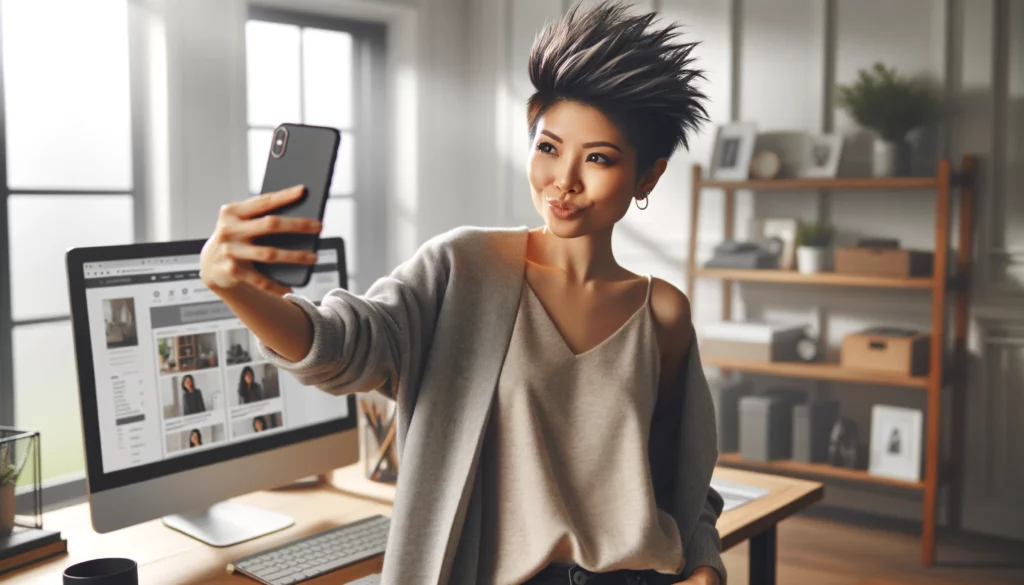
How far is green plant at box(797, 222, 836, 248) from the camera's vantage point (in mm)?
3572

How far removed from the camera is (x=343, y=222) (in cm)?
404

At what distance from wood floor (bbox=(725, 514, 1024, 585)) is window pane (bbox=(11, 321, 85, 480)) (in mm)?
2158

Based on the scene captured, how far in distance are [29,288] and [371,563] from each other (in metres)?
2.04

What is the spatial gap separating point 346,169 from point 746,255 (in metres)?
1.63

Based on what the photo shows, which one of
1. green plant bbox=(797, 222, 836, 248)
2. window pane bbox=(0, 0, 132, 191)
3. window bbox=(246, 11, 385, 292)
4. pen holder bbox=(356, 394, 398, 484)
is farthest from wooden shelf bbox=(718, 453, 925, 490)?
window pane bbox=(0, 0, 132, 191)

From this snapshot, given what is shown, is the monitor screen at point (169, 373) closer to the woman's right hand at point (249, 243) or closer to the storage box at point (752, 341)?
the woman's right hand at point (249, 243)

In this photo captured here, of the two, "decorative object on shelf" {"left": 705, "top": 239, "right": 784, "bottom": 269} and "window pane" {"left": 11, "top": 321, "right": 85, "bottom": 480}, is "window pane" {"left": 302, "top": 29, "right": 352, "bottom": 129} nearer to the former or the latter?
"window pane" {"left": 11, "top": 321, "right": 85, "bottom": 480}

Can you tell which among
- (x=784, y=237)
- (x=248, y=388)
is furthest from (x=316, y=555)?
(x=784, y=237)

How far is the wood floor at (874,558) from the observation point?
10.2 feet

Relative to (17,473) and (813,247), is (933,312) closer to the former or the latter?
(813,247)

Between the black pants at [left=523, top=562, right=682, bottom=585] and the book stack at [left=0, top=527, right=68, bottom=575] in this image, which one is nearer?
the black pants at [left=523, top=562, right=682, bottom=585]

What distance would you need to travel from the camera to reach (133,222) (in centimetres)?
320

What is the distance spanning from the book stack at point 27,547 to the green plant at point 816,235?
9.17ft

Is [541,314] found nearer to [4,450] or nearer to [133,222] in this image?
[4,450]
